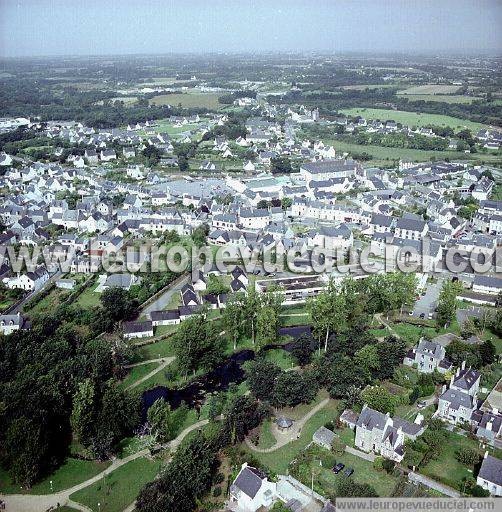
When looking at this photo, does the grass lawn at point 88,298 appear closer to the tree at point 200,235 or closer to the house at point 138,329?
the house at point 138,329

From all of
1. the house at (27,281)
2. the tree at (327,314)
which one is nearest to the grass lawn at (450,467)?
the tree at (327,314)

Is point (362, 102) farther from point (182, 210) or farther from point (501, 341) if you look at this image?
point (501, 341)

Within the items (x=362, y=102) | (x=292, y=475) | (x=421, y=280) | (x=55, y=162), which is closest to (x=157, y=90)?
(x=362, y=102)

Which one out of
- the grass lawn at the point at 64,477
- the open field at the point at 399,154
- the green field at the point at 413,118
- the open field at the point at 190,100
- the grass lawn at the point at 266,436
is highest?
the open field at the point at 190,100

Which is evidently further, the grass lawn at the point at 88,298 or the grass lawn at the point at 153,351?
the grass lawn at the point at 88,298

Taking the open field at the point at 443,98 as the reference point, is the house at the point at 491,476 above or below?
below

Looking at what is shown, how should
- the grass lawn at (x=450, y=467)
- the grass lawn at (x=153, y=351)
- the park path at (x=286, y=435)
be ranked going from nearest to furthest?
1. the grass lawn at (x=450, y=467)
2. the park path at (x=286, y=435)
3. the grass lawn at (x=153, y=351)

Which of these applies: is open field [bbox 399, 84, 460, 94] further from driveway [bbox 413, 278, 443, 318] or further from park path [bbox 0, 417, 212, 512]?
park path [bbox 0, 417, 212, 512]

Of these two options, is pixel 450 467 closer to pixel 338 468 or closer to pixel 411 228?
pixel 338 468
